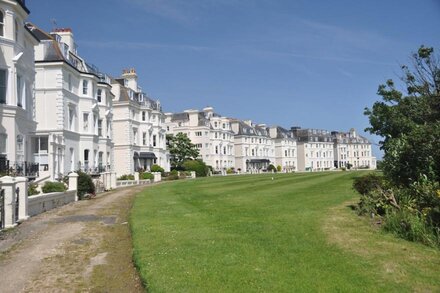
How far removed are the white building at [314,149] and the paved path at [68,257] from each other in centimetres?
12472

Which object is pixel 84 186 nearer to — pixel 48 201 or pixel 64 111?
pixel 48 201

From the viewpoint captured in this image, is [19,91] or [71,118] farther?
[71,118]

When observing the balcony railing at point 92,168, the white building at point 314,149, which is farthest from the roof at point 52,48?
the white building at point 314,149

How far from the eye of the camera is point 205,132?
97562 millimetres

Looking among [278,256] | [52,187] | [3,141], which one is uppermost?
[3,141]

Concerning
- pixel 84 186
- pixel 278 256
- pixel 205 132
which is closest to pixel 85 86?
pixel 84 186

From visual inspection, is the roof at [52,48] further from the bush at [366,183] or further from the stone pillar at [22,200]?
the bush at [366,183]

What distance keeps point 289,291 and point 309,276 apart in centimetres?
78

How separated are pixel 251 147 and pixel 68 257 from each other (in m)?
109

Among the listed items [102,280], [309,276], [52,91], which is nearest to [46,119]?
[52,91]

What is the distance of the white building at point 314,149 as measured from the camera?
5472 inches

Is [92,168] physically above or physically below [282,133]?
below

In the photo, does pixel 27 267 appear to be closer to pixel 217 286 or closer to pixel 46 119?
pixel 217 286

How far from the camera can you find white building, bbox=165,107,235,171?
9738 cm
